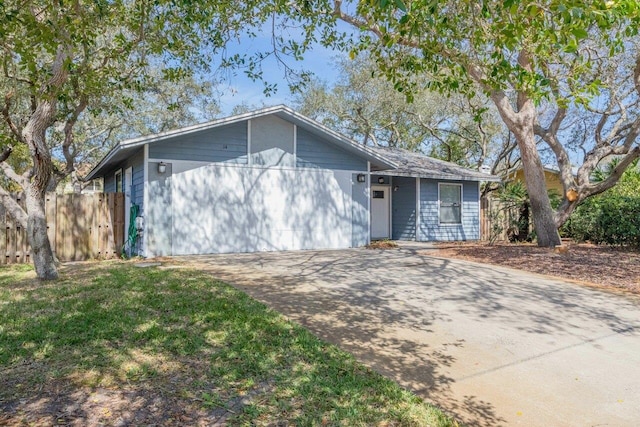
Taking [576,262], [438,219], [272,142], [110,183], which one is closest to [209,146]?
[272,142]

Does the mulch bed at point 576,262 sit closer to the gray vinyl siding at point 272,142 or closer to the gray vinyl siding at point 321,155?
the gray vinyl siding at point 321,155

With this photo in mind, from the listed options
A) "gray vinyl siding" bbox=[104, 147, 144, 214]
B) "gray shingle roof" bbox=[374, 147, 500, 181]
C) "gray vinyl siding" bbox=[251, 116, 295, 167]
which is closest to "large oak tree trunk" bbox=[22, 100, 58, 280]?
"gray vinyl siding" bbox=[104, 147, 144, 214]

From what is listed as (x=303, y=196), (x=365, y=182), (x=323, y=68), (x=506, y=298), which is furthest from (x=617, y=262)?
(x=323, y=68)

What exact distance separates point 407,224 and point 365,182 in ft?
11.1

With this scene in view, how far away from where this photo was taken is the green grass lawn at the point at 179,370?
9.06ft

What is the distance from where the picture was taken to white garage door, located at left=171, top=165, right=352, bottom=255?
10.9 metres

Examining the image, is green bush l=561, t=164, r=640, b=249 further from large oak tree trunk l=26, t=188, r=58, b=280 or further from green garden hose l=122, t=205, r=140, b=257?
large oak tree trunk l=26, t=188, r=58, b=280

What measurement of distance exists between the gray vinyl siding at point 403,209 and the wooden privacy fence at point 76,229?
9.51m

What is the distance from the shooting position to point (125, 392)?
9.78 ft

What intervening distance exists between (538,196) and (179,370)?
10625 mm

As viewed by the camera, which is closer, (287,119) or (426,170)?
(287,119)

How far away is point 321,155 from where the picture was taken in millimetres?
12656

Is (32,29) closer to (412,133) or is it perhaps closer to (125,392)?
(125,392)

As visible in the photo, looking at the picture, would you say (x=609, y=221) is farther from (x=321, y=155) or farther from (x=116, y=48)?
(x=116, y=48)
